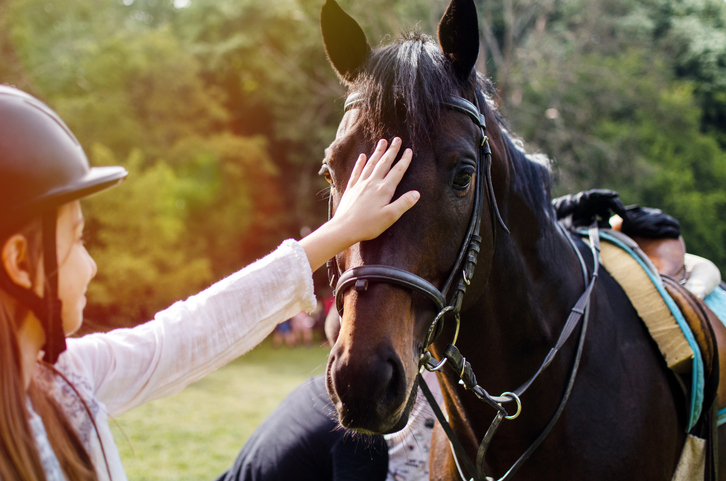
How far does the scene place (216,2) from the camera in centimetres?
2597

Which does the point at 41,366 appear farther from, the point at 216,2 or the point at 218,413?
the point at 216,2

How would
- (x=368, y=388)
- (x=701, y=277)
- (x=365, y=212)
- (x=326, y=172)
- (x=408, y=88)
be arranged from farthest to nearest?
(x=701, y=277) < (x=326, y=172) < (x=408, y=88) < (x=365, y=212) < (x=368, y=388)

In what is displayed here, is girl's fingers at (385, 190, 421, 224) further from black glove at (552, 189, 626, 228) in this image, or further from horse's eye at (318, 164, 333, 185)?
black glove at (552, 189, 626, 228)

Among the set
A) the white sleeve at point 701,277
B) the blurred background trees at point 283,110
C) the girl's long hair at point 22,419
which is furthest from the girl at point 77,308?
the blurred background trees at point 283,110

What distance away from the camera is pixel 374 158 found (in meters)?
1.65

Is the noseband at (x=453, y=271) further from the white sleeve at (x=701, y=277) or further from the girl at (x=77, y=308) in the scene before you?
the white sleeve at (x=701, y=277)

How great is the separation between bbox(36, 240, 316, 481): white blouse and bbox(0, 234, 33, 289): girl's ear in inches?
13.1

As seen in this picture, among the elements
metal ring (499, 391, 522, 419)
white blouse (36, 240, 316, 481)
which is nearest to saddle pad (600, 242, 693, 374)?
metal ring (499, 391, 522, 419)

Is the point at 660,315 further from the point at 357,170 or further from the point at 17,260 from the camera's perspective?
the point at 17,260

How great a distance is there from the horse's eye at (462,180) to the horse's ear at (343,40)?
63 cm

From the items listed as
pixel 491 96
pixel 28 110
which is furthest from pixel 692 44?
pixel 28 110

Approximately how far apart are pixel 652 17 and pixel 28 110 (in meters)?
24.6

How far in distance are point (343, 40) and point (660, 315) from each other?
1767 millimetres

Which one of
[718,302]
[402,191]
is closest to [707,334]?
[718,302]
